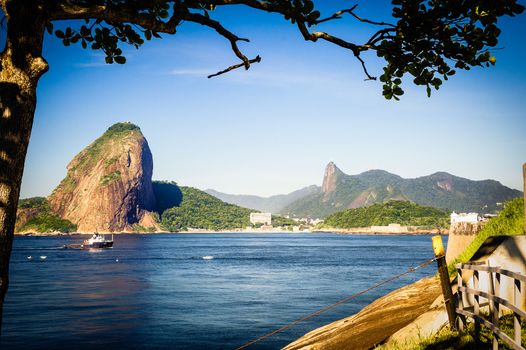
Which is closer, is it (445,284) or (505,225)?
(445,284)

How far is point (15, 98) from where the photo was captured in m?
4.37

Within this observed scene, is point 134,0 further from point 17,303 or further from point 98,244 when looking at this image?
point 98,244

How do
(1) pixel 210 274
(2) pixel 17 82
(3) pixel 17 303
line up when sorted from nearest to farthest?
(2) pixel 17 82 < (3) pixel 17 303 < (1) pixel 210 274

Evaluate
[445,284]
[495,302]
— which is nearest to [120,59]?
[495,302]

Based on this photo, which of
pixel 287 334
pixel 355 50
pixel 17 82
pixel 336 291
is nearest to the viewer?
pixel 17 82

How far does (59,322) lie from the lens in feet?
98.4

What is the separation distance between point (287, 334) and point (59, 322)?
47.0ft

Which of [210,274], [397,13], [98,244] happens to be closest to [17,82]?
[397,13]

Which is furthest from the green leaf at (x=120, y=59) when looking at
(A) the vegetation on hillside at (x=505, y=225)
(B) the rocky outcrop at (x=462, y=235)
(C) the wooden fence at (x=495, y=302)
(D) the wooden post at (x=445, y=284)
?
(B) the rocky outcrop at (x=462, y=235)

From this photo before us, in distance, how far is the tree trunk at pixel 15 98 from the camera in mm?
4254

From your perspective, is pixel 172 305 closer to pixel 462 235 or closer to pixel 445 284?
pixel 462 235

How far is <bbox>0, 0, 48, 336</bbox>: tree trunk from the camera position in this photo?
4.25m

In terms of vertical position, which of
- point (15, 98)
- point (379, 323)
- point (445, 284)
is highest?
point (15, 98)

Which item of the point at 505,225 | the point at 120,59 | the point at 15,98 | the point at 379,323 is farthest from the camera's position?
the point at 505,225
